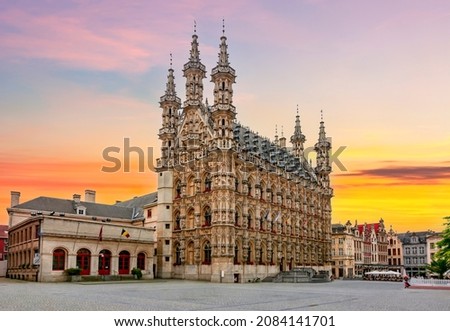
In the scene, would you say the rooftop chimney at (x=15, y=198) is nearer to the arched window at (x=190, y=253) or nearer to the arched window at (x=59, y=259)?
the arched window at (x=59, y=259)

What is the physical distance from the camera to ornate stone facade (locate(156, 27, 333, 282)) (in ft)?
235

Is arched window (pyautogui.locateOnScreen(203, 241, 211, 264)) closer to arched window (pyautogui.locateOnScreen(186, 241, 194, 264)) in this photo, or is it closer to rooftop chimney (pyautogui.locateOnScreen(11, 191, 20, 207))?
arched window (pyautogui.locateOnScreen(186, 241, 194, 264))

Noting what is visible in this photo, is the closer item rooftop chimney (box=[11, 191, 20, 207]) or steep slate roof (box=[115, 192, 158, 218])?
rooftop chimney (box=[11, 191, 20, 207])

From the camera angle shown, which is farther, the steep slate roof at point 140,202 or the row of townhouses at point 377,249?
the row of townhouses at point 377,249

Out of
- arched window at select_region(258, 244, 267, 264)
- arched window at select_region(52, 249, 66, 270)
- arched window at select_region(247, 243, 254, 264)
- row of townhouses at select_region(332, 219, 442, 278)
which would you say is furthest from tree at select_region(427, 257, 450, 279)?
arched window at select_region(52, 249, 66, 270)

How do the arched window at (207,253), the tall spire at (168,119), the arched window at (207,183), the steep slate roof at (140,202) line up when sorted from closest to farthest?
the arched window at (207,253), the arched window at (207,183), the tall spire at (168,119), the steep slate roof at (140,202)

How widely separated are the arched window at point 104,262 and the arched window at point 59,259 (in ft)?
17.3

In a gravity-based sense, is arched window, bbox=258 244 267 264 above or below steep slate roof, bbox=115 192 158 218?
below

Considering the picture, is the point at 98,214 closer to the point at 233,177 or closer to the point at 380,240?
the point at 233,177

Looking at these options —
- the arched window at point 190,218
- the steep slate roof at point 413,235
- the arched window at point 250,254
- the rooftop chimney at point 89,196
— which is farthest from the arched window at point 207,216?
the steep slate roof at point 413,235

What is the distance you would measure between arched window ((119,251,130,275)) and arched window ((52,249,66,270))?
9297mm

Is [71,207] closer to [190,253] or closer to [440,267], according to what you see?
[190,253]

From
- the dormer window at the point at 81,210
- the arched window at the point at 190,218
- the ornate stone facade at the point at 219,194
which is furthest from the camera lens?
the dormer window at the point at 81,210

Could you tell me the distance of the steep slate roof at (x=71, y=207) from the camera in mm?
83688
